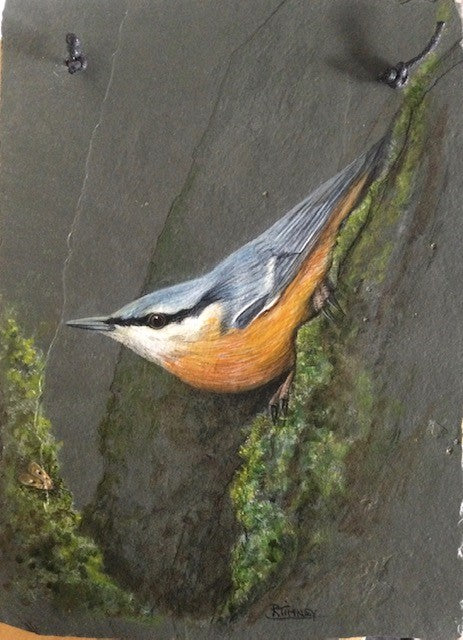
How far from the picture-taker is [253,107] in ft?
4.11

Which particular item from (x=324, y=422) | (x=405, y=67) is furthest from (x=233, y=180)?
(x=324, y=422)

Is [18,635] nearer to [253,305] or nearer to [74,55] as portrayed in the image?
[253,305]

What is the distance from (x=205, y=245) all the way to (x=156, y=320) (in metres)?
0.16

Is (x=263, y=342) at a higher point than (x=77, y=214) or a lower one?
lower

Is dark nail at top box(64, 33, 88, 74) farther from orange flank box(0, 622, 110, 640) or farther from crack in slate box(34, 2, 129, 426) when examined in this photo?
orange flank box(0, 622, 110, 640)

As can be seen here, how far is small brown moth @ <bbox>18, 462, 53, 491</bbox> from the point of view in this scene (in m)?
1.27

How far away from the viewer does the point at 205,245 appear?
1.25 meters

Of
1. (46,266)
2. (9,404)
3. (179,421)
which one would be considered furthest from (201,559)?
(46,266)

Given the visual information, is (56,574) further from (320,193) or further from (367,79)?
(367,79)

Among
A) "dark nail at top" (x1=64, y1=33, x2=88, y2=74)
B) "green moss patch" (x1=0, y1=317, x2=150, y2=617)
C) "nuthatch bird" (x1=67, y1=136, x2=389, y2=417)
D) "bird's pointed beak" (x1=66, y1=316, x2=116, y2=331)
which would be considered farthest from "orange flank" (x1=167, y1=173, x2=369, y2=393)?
"dark nail at top" (x1=64, y1=33, x2=88, y2=74)

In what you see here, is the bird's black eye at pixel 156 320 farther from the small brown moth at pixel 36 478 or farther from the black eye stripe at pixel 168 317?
the small brown moth at pixel 36 478

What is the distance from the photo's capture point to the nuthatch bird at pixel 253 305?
122cm

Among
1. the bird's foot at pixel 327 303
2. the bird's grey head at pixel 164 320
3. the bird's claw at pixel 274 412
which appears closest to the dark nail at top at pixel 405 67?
the bird's foot at pixel 327 303
